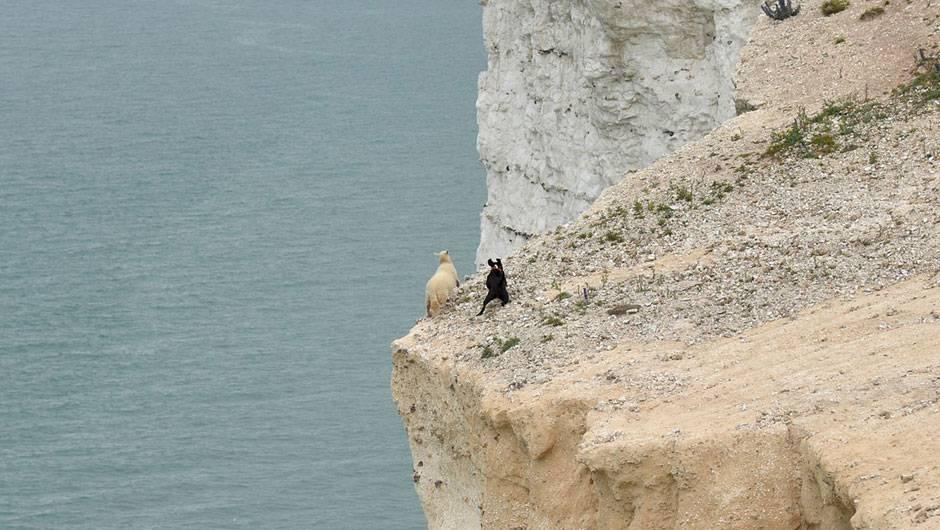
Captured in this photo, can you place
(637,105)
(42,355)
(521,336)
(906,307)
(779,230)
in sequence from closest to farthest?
(906,307) < (521,336) < (779,230) < (637,105) < (42,355)

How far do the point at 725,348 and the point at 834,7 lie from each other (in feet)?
44.9

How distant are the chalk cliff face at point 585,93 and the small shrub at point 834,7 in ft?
35.1

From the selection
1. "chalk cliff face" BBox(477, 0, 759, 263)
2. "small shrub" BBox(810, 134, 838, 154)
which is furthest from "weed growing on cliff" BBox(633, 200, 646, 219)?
"chalk cliff face" BBox(477, 0, 759, 263)

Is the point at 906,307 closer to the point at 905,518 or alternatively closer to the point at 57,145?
the point at 905,518

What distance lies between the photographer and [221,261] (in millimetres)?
82812

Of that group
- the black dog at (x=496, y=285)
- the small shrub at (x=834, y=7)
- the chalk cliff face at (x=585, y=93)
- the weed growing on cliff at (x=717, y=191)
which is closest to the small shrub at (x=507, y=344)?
the black dog at (x=496, y=285)

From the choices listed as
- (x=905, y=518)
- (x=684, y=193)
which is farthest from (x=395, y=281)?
(x=905, y=518)

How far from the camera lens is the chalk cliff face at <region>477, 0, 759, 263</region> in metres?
43.3

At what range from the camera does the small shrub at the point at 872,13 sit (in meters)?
29.4

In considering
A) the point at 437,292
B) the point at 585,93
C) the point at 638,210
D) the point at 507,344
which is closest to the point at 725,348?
the point at 507,344

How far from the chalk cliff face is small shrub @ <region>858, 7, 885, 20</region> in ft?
37.9

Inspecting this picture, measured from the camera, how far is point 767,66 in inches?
1145

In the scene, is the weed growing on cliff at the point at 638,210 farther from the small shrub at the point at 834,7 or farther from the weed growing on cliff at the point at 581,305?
the small shrub at the point at 834,7

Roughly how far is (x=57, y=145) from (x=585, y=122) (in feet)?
228
